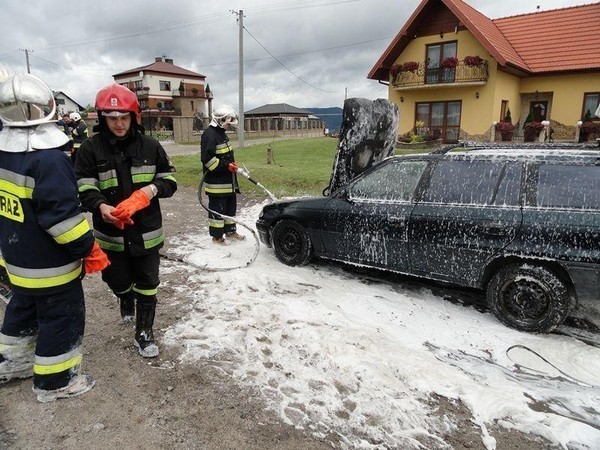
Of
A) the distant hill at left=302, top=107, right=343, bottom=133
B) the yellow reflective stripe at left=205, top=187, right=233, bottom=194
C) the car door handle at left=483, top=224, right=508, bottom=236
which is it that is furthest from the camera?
the distant hill at left=302, top=107, right=343, bottom=133

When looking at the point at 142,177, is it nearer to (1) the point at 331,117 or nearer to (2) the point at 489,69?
(2) the point at 489,69

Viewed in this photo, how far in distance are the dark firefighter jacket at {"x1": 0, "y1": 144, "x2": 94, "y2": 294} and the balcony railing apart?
814 inches

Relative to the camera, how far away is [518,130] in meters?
21.3

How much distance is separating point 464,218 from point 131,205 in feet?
9.30

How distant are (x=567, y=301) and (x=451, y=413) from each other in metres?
1.58

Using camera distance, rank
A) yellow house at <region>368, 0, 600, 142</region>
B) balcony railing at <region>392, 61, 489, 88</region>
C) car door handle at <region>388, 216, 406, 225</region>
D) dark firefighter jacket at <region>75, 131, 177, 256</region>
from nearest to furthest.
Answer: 1. dark firefighter jacket at <region>75, 131, 177, 256</region>
2. car door handle at <region>388, 216, 406, 225</region>
3. yellow house at <region>368, 0, 600, 142</region>
4. balcony railing at <region>392, 61, 489, 88</region>

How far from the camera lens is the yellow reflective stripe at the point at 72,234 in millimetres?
2424

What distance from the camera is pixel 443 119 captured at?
852 inches

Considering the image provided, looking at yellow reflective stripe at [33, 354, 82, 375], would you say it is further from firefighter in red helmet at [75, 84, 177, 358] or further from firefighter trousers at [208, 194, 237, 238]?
firefighter trousers at [208, 194, 237, 238]

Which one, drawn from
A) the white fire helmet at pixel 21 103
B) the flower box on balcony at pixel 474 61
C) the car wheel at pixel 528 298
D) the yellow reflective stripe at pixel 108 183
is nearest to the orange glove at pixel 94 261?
the yellow reflective stripe at pixel 108 183

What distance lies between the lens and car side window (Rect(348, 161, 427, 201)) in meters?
4.32

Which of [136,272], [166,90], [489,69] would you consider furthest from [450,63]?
[166,90]

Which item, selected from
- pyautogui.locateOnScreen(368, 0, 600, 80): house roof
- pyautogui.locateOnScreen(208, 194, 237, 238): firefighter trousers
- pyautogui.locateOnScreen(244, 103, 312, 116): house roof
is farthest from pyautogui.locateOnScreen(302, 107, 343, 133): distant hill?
pyautogui.locateOnScreen(208, 194, 237, 238): firefighter trousers

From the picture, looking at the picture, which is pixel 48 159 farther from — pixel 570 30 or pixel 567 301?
pixel 570 30
